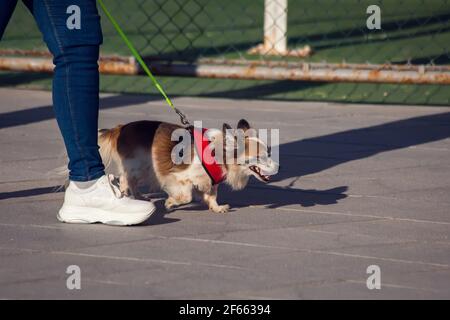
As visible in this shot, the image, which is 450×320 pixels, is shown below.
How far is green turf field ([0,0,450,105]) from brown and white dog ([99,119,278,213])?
3.22 metres

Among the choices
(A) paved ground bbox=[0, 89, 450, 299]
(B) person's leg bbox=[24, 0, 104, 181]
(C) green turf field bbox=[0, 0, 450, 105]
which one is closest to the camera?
(A) paved ground bbox=[0, 89, 450, 299]

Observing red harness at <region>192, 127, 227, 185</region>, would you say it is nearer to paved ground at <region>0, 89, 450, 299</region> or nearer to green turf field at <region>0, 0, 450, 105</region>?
paved ground at <region>0, 89, 450, 299</region>

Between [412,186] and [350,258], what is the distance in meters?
1.50

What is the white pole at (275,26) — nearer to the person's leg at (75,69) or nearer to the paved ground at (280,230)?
the paved ground at (280,230)

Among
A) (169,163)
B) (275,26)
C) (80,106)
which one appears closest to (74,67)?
(80,106)

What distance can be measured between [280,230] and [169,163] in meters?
0.78

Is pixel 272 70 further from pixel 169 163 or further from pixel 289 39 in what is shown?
pixel 289 39

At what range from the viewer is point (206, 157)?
5.02 metres

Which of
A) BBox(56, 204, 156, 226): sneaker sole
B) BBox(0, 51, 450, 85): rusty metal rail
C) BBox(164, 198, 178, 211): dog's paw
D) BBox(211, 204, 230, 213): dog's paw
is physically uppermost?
BBox(0, 51, 450, 85): rusty metal rail

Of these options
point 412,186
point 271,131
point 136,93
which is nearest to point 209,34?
point 136,93

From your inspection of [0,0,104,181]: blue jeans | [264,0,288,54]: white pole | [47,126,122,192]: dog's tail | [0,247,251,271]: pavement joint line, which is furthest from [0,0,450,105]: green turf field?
[0,247,251,271]: pavement joint line

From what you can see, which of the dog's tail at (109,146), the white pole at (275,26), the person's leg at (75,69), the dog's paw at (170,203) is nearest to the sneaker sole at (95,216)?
the person's leg at (75,69)

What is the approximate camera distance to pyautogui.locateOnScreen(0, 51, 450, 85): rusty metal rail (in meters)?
7.41

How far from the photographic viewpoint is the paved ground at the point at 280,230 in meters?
3.86
